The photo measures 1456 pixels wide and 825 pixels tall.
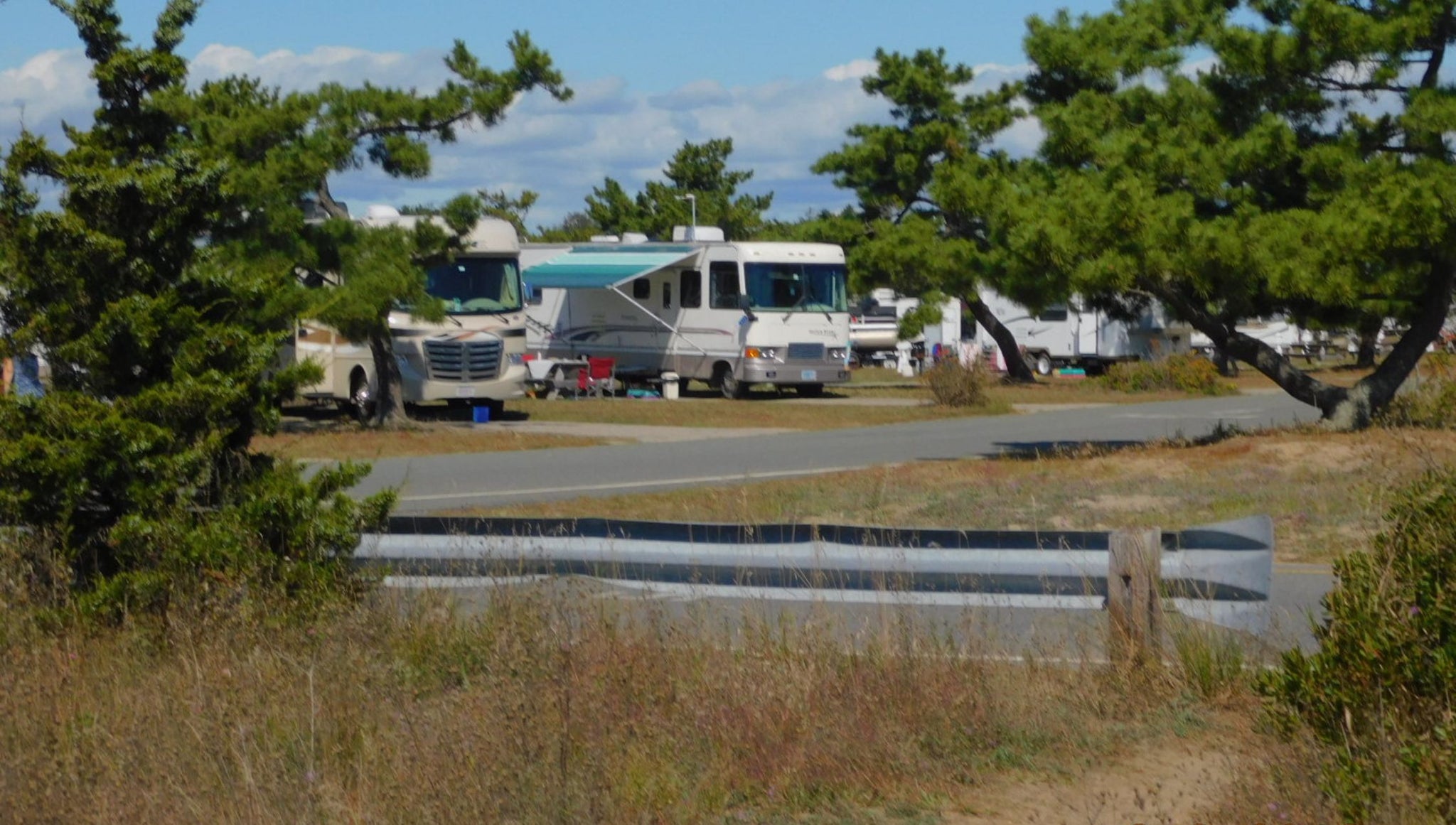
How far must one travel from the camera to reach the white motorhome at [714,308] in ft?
113

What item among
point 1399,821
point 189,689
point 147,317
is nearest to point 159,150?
point 147,317

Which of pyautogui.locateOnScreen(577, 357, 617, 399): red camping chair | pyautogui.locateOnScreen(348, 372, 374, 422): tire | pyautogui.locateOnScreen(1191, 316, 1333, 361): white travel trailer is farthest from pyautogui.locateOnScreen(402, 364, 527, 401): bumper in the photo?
pyautogui.locateOnScreen(1191, 316, 1333, 361): white travel trailer

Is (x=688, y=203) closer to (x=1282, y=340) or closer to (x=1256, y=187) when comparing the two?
(x=1282, y=340)

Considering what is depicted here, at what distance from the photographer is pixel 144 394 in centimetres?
772

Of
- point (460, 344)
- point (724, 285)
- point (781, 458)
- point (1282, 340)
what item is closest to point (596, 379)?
point (724, 285)

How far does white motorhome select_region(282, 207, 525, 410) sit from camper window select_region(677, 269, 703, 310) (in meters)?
7.50

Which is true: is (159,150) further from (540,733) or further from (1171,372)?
(1171,372)

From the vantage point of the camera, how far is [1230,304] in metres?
19.0

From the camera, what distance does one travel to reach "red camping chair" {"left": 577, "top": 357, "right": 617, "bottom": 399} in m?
34.3

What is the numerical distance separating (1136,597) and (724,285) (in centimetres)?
2841

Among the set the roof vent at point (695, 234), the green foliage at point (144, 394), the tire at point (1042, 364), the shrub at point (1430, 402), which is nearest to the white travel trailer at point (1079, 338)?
the tire at point (1042, 364)

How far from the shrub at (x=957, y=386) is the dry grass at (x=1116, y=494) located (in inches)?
487

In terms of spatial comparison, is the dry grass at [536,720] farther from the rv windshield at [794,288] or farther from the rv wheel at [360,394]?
the rv windshield at [794,288]

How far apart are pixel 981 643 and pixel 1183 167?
1237 centimetres
